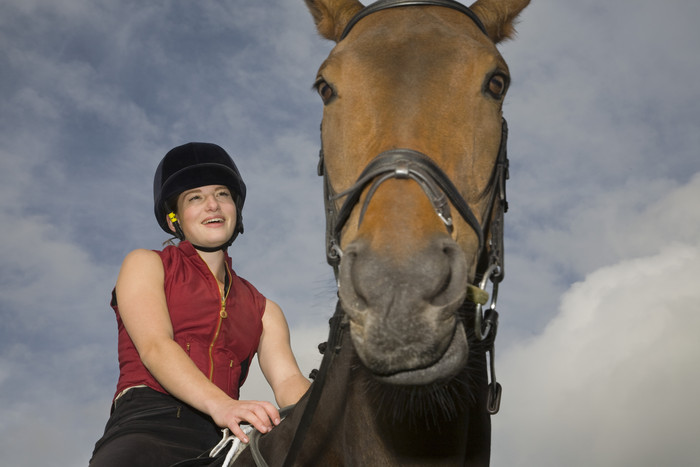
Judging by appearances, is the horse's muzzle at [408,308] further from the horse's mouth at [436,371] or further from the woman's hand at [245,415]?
the woman's hand at [245,415]

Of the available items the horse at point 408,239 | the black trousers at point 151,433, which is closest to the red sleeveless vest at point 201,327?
the black trousers at point 151,433

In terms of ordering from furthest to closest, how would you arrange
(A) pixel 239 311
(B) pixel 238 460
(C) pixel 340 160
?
(A) pixel 239 311
(B) pixel 238 460
(C) pixel 340 160

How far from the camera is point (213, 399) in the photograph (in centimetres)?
396

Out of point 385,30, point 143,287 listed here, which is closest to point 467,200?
point 385,30

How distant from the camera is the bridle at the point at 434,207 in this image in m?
2.53

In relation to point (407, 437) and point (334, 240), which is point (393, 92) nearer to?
point (334, 240)

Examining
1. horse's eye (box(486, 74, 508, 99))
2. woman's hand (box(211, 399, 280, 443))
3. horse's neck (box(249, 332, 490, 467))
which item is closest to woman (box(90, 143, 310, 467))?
woman's hand (box(211, 399, 280, 443))

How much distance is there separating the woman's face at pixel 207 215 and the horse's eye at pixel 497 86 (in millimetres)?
2871

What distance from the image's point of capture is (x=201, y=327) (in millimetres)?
4648

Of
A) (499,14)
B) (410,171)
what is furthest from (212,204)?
(410,171)

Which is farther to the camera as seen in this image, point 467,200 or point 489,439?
point 489,439

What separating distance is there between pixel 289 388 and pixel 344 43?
3.03 metres

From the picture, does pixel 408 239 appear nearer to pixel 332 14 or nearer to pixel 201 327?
pixel 332 14

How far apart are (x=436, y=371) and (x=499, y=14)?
2.90 meters
